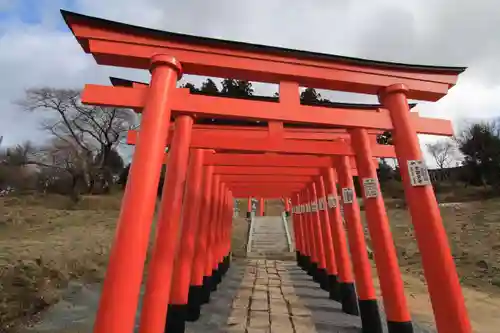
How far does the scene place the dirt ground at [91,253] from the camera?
5715 millimetres

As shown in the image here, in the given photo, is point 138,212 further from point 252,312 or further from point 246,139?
point 252,312

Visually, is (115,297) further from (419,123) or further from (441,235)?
(419,123)

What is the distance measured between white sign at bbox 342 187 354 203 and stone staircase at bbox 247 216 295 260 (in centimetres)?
1017

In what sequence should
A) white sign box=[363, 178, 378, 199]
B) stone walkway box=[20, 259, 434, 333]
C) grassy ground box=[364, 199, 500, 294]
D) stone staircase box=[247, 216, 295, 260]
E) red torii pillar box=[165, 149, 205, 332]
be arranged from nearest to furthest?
white sign box=[363, 178, 378, 199]
red torii pillar box=[165, 149, 205, 332]
stone walkway box=[20, 259, 434, 333]
grassy ground box=[364, 199, 500, 294]
stone staircase box=[247, 216, 295, 260]

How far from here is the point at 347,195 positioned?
520 cm

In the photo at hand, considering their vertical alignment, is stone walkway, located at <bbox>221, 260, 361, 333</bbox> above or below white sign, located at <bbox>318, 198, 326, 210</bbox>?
below

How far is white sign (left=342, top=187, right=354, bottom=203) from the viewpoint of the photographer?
16.9ft

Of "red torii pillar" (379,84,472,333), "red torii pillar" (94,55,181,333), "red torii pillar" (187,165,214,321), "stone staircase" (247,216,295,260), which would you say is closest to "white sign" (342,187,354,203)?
"red torii pillar" (379,84,472,333)

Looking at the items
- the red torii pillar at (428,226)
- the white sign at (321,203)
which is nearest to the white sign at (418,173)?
the red torii pillar at (428,226)

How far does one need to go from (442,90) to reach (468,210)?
15699 mm

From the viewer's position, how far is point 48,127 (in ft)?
73.0

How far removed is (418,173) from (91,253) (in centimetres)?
970

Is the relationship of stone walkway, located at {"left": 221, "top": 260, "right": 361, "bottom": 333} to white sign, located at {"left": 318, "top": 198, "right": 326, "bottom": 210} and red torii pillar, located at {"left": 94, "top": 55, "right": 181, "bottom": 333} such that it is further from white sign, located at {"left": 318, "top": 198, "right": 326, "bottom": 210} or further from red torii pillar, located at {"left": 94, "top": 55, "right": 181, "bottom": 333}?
red torii pillar, located at {"left": 94, "top": 55, "right": 181, "bottom": 333}

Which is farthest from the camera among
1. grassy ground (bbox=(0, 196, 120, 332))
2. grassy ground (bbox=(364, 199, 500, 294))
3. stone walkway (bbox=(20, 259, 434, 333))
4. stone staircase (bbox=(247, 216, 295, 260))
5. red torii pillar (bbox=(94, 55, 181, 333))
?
stone staircase (bbox=(247, 216, 295, 260))
